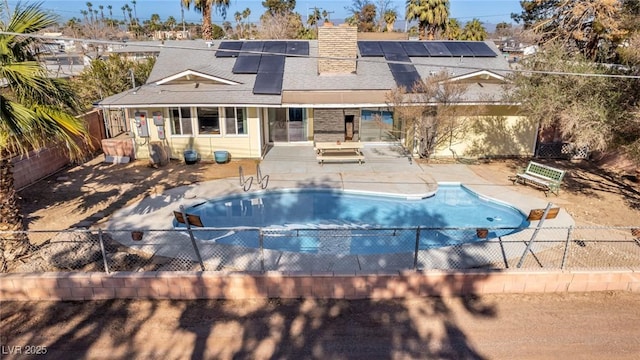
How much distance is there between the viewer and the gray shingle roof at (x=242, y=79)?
60.1 feet

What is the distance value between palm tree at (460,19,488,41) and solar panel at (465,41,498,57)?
1252 inches

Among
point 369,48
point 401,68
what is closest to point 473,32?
point 369,48

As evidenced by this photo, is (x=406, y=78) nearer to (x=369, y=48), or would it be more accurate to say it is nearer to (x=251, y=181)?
(x=369, y=48)

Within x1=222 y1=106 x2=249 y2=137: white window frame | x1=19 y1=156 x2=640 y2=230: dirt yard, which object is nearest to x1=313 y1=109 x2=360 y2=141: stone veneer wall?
x1=222 y1=106 x2=249 y2=137: white window frame

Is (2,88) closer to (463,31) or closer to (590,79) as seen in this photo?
(590,79)

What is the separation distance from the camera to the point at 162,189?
1545 cm

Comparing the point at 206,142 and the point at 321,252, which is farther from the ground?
the point at 206,142

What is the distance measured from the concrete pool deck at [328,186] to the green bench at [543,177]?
0.85 meters

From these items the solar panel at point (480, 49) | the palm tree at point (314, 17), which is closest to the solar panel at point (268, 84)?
the solar panel at point (480, 49)

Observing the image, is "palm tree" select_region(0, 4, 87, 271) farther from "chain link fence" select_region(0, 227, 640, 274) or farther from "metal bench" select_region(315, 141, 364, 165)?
"metal bench" select_region(315, 141, 364, 165)

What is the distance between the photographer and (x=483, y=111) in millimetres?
19062

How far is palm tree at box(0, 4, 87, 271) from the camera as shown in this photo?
8.32m

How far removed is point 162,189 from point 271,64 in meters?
9.55

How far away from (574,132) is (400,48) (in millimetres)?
12552
